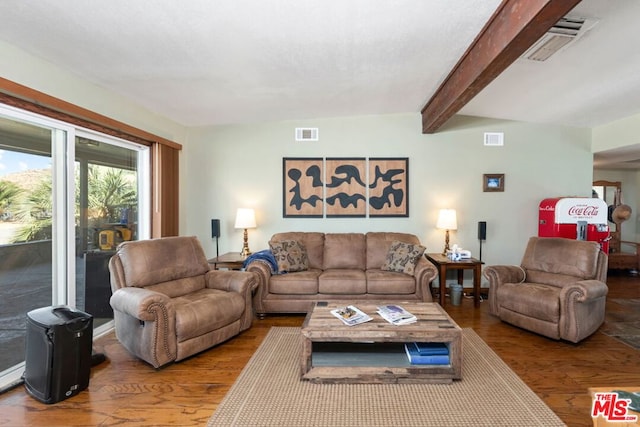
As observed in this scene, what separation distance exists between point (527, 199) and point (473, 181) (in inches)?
31.8

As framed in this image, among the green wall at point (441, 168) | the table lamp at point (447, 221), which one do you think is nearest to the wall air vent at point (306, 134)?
the green wall at point (441, 168)

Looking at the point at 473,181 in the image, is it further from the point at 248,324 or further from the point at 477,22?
the point at 248,324

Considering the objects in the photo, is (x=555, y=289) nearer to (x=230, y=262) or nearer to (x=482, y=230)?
(x=482, y=230)

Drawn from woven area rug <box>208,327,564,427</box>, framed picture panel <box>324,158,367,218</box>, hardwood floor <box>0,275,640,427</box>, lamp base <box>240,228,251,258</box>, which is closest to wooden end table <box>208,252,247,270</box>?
lamp base <box>240,228,251,258</box>

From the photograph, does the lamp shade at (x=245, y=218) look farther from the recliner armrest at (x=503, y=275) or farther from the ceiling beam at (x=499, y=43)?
the recliner armrest at (x=503, y=275)

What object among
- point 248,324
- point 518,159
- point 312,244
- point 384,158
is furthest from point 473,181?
point 248,324

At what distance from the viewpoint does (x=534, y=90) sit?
11.0 feet

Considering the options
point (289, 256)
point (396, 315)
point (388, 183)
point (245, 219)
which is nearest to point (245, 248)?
point (245, 219)

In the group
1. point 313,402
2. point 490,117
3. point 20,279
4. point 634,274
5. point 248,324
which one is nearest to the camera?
point 313,402

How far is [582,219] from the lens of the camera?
397 centimetres

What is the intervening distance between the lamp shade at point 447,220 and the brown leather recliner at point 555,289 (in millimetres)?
819

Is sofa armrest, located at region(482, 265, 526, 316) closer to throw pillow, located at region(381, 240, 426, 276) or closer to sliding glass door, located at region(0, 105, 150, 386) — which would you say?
throw pillow, located at region(381, 240, 426, 276)

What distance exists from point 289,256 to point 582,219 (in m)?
3.75

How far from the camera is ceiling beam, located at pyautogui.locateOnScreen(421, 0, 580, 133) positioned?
1.71 m
